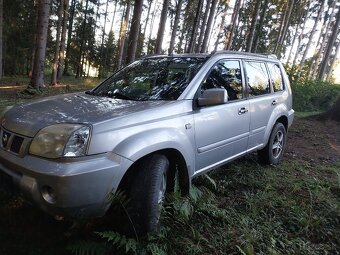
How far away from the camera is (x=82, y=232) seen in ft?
10.2

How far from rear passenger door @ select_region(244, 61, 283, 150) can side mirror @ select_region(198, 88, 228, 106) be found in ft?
4.00

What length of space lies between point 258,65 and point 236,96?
1.06 m

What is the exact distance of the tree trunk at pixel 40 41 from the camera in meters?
11.1

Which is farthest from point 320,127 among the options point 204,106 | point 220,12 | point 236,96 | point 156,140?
point 220,12

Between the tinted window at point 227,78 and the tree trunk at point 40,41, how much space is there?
888 centimetres

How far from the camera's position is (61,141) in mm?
2623

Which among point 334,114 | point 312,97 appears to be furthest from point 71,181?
point 312,97

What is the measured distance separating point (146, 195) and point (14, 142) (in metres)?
1.23

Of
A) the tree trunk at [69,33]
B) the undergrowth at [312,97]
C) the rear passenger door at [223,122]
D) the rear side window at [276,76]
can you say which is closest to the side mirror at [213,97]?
the rear passenger door at [223,122]

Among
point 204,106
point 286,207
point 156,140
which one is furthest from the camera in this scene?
point 286,207

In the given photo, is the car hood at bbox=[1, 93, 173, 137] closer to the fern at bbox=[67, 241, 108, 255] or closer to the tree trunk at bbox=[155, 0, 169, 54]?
the fern at bbox=[67, 241, 108, 255]

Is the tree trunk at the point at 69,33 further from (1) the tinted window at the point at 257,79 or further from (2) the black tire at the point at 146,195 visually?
(2) the black tire at the point at 146,195

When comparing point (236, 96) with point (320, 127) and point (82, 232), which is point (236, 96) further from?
point (320, 127)

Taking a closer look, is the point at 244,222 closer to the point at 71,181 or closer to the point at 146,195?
the point at 146,195
